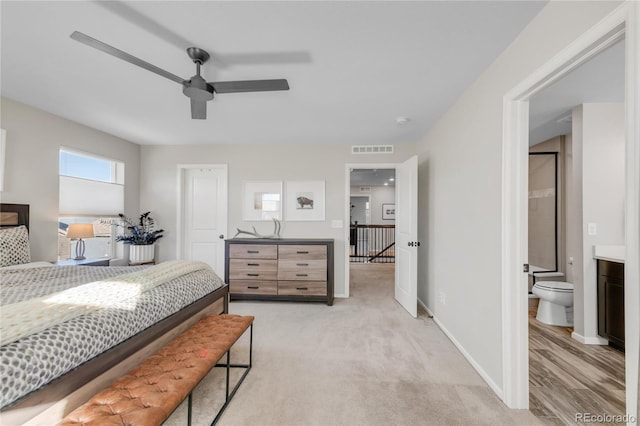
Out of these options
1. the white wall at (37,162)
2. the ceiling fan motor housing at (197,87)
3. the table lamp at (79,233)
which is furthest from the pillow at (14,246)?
the ceiling fan motor housing at (197,87)

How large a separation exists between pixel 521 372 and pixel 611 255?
72.9 inches

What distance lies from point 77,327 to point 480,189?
2734 millimetres

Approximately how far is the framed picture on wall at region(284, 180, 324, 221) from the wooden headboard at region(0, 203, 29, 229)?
3100mm

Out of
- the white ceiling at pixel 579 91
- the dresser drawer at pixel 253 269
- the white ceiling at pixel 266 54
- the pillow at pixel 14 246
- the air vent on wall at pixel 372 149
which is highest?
the white ceiling at pixel 266 54

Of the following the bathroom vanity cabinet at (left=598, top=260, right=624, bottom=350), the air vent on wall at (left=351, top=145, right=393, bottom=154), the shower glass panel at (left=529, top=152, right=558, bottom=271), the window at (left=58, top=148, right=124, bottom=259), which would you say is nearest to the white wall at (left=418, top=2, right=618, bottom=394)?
the air vent on wall at (left=351, top=145, right=393, bottom=154)

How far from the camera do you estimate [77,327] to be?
Result: 4.07 ft

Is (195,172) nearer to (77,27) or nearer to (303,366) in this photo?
(77,27)

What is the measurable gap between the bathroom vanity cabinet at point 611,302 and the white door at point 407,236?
173 cm

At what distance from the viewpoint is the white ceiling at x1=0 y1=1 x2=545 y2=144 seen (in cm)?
158

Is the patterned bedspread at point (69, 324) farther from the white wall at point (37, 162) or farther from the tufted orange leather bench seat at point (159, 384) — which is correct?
the white wall at point (37, 162)

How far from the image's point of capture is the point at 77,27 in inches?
69.0

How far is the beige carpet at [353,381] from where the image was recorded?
171 cm

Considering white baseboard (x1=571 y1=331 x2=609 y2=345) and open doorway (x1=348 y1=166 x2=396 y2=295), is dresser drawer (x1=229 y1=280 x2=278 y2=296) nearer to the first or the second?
open doorway (x1=348 y1=166 x2=396 y2=295)

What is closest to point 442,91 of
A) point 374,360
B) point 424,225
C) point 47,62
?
point 424,225
